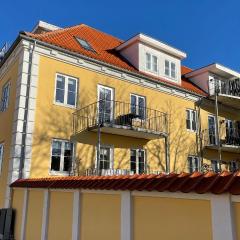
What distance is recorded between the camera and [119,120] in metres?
14.2

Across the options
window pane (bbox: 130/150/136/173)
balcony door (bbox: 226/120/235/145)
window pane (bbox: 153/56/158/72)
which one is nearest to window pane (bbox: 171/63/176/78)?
window pane (bbox: 153/56/158/72)

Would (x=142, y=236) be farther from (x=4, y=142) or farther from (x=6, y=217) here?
(x=4, y=142)

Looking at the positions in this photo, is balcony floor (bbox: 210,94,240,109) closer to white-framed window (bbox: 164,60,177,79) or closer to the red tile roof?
the red tile roof

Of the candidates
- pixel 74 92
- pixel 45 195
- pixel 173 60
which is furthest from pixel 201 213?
pixel 173 60

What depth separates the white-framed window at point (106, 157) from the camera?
43.9 feet

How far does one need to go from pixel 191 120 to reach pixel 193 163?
8.12 feet

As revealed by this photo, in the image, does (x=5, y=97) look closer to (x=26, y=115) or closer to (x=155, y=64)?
(x=26, y=115)

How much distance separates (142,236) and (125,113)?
33.5 ft

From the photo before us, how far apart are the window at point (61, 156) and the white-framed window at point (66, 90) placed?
1.69 meters

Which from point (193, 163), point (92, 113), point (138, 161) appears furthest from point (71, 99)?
point (193, 163)

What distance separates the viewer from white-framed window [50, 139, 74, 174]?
1216 centimetres

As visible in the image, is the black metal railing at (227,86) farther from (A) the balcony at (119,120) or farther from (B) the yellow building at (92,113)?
(A) the balcony at (119,120)

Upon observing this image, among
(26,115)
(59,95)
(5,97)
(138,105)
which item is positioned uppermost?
(138,105)

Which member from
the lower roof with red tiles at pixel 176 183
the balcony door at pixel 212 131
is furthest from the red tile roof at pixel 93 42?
the lower roof with red tiles at pixel 176 183
